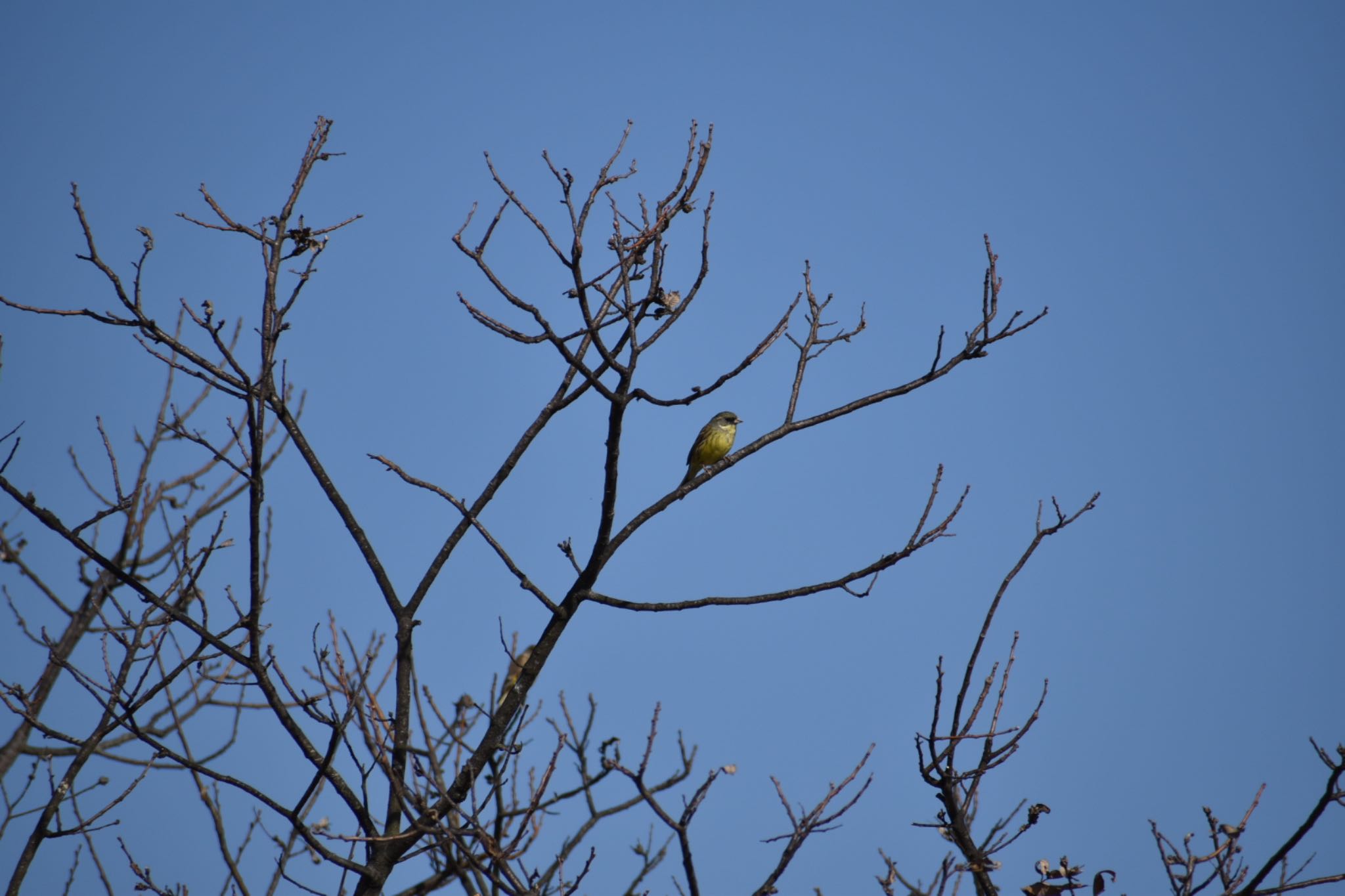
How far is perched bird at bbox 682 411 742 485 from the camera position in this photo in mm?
12266

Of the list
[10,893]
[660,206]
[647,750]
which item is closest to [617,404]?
[660,206]

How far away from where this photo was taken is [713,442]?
12.3 meters

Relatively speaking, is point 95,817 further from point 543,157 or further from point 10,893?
point 543,157

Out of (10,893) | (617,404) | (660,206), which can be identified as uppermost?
(660,206)

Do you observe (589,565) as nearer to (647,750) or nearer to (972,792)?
(647,750)

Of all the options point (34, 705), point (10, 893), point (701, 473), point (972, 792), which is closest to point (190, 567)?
point (34, 705)

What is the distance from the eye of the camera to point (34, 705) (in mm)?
5172

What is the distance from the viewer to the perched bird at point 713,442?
40.2ft

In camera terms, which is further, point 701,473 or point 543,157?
point 701,473

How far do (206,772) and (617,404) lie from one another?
2.03 metres

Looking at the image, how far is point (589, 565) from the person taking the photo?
466cm

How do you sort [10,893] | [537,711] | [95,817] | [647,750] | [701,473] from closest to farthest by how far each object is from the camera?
[647,750], [537,711], [10,893], [95,817], [701,473]

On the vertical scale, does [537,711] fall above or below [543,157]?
below

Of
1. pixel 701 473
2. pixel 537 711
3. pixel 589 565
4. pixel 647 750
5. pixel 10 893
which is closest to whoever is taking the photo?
pixel 647 750
